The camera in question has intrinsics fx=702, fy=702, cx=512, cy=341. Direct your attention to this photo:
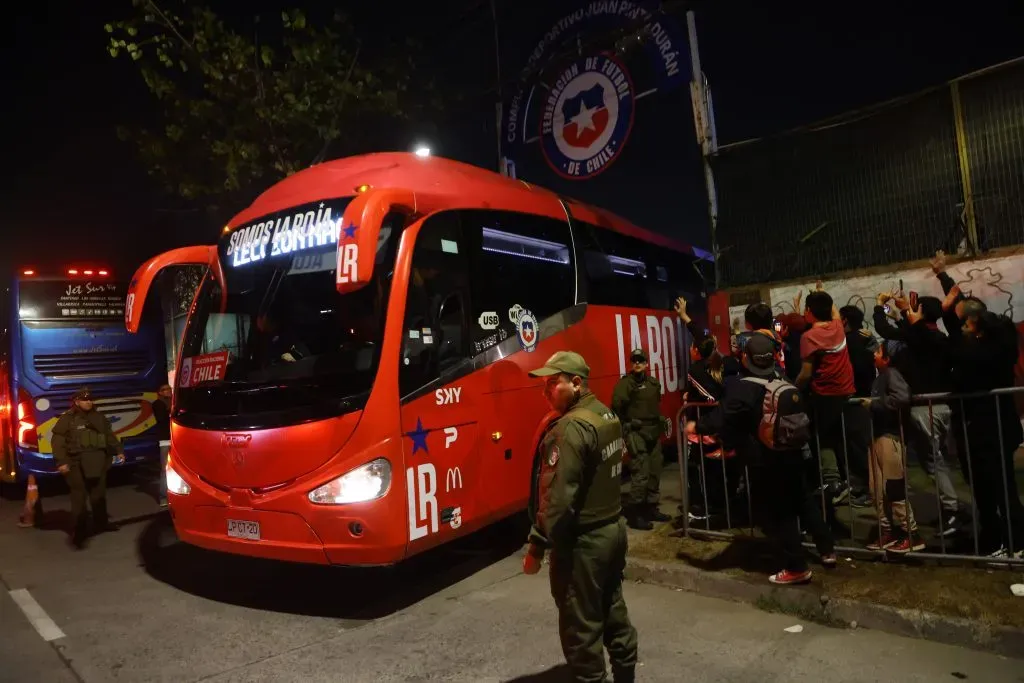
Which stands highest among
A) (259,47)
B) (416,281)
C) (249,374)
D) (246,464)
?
(259,47)

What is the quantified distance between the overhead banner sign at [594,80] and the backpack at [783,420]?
7.23 meters

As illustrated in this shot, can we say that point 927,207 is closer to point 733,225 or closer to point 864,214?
point 864,214

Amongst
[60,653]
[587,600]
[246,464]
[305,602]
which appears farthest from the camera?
[305,602]

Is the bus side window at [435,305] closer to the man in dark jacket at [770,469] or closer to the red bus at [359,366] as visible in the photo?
the red bus at [359,366]

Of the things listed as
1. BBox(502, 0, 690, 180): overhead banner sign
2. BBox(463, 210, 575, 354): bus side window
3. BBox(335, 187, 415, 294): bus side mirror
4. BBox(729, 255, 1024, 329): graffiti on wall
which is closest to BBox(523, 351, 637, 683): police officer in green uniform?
BBox(335, 187, 415, 294): bus side mirror

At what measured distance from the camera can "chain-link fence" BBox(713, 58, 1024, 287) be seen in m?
8.11

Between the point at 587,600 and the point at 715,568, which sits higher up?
the point at 587,600

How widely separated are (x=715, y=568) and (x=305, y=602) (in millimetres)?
3292

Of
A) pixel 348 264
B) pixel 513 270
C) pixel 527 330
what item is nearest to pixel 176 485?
pixel 348 264

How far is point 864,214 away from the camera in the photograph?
356 inches

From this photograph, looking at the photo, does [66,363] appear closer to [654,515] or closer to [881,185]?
[654,515]

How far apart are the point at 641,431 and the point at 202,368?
4.14 metres

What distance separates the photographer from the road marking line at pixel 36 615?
525cm

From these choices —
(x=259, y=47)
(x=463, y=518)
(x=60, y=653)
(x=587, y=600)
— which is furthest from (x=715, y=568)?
(x=259, y=47)
